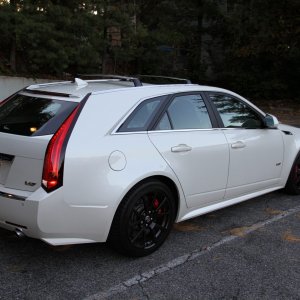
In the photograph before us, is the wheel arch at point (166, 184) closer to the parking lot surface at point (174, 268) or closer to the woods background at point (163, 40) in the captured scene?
the parking lot surface at point (174, 268)

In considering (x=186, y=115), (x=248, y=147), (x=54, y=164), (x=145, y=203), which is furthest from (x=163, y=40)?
(x=54, y=164)

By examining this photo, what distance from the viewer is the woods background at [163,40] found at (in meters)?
11.8

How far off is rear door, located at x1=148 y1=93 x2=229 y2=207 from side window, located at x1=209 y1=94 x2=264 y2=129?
0.71 feet

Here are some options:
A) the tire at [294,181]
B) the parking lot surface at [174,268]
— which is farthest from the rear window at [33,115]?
the tire at [294,181]

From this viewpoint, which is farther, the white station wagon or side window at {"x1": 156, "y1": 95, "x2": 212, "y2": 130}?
side window at {"x1": 156, "y1": 95, "x2": 212, "y2": 130}

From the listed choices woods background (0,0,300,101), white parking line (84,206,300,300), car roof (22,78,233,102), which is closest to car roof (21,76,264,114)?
car roof (22,78,233,102)

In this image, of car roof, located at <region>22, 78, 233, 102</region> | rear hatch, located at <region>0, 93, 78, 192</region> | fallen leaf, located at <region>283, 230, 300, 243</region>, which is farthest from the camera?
fallen leaf, located at <region>283, 230, 300, 243</region>

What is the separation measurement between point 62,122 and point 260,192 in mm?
2774

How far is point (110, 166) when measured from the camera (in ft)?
12.5

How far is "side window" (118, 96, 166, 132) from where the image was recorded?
4.10 m

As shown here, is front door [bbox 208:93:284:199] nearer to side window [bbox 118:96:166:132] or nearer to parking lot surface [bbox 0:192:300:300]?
parking lot surface [bbox 0:192:300:300]

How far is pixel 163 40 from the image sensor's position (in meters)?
15.6

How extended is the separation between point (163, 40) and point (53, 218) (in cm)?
1270

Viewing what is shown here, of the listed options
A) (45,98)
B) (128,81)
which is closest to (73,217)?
(45,98)
